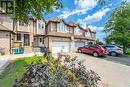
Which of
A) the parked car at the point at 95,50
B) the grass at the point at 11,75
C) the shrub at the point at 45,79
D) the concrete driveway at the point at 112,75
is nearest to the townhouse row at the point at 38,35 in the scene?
the parked car at the point at 95,50

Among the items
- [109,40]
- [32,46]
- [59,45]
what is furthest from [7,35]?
[109,40]

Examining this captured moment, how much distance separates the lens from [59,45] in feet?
143

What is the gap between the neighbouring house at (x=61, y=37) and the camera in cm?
4238

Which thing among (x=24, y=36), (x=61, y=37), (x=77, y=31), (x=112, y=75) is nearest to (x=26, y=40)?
(x=24, y=36)

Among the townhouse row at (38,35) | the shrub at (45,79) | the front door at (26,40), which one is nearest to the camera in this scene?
the shrub at (45,79)

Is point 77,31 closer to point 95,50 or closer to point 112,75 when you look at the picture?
point 95,50

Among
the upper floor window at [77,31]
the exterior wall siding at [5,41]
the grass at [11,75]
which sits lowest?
the grass at [11,75]

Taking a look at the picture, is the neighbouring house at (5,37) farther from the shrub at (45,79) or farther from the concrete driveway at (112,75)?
the shrub at (45,79)

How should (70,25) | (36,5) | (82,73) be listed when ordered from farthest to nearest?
(70,25)
(36,5)
(82,73)

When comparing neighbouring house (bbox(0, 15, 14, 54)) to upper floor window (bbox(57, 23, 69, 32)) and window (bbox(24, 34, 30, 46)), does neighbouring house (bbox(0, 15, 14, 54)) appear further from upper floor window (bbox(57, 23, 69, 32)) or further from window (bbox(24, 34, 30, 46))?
upper floor window (bbox(57, 23, 69, 32))

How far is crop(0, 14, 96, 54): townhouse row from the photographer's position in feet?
116

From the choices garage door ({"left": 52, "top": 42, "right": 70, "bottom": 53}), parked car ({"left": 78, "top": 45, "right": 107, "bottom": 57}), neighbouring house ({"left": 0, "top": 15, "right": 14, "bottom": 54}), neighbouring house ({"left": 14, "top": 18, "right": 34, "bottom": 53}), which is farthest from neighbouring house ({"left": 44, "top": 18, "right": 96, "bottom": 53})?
neighbouring house ({"left": 0, "top": 15, "right": 14, "bottom": 54})

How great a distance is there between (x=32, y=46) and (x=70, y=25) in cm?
1234

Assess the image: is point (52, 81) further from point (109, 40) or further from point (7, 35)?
point (109, 40)
